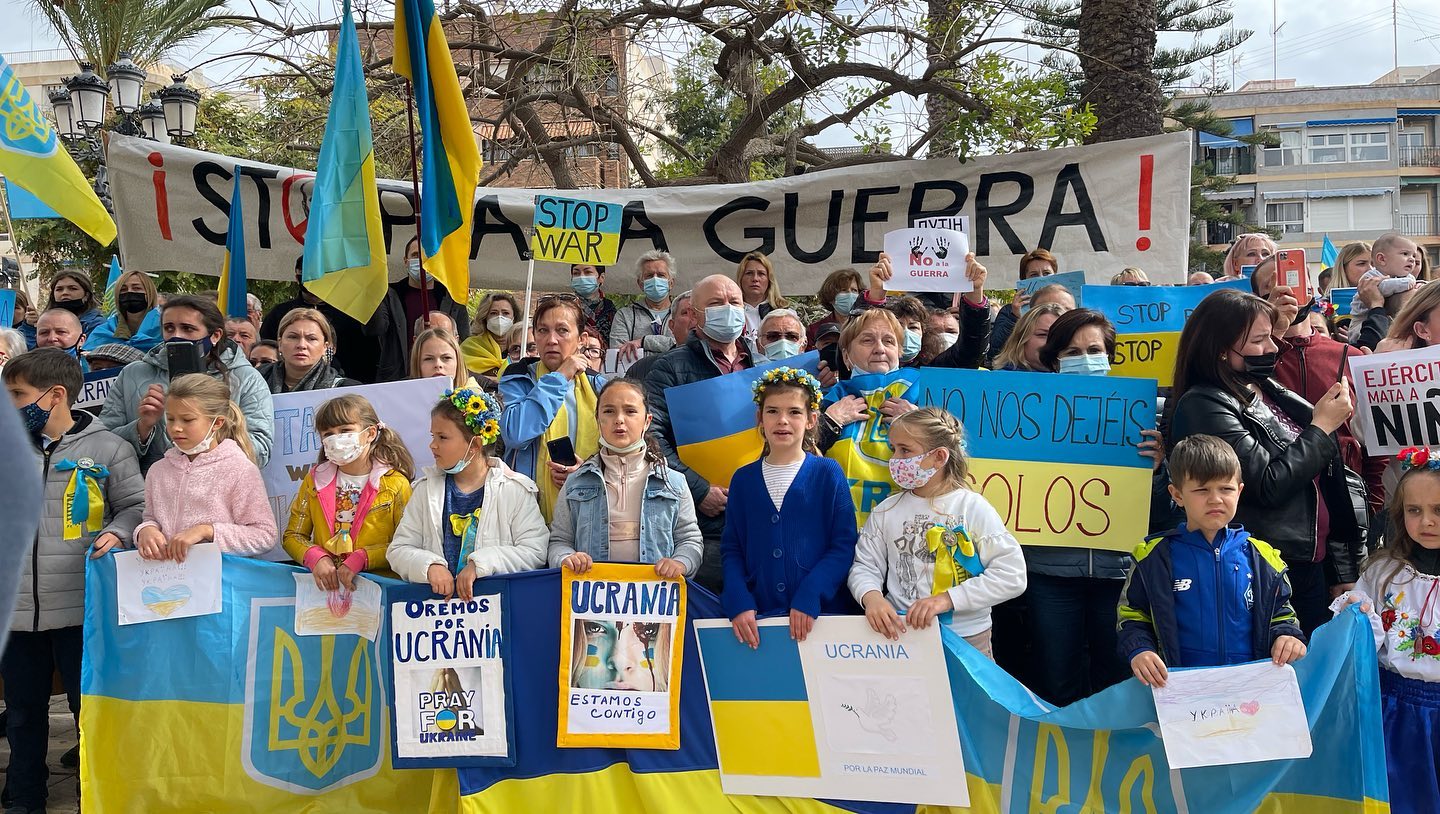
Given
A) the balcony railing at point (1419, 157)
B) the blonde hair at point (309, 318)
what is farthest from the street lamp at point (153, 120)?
the balcony railing at point (1419, 157)

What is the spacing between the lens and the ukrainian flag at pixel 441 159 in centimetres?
601

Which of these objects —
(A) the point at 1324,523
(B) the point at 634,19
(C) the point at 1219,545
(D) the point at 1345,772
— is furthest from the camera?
(B) the point at 634,19

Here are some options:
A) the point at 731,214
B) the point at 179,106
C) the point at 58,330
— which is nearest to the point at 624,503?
the point at 58,330

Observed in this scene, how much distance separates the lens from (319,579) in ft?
14.6

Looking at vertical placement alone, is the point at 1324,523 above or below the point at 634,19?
below

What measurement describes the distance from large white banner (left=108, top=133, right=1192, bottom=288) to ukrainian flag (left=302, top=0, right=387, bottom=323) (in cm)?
219

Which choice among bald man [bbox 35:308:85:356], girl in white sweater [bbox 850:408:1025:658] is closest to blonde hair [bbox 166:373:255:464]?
bald man [bbox 35:308:85:356]

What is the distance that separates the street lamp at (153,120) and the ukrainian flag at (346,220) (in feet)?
23.4

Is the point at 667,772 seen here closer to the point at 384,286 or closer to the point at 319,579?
the point at 319,579

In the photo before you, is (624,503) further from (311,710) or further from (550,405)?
(311,710)

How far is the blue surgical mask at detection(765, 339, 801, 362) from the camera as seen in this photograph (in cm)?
527

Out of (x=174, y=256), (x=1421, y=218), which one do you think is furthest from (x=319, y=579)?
(x=1421, y=218)

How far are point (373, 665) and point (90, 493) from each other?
1.39 meters

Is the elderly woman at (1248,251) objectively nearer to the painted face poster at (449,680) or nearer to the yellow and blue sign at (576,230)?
the yellow and blue sign at (576,230)
